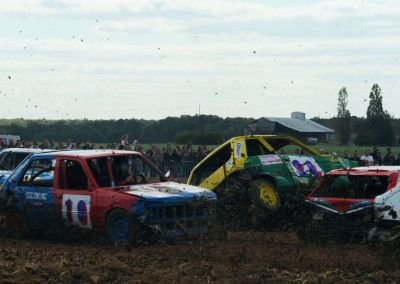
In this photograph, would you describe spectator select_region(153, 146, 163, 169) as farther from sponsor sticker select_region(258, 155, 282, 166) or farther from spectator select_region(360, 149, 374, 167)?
sponsor sticker select_region(258, 155, 282, 166)

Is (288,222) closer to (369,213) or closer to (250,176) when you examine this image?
(250,176)

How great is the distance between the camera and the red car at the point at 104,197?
11305mm

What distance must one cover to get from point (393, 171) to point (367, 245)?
1.18m

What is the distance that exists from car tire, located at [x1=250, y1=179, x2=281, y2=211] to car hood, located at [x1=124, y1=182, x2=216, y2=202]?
258cm

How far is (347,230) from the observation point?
36.5ft

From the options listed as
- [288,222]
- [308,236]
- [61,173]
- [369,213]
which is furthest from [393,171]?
[61,173]

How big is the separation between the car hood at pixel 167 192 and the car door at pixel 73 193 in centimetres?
73

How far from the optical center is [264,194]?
1467 centimetres

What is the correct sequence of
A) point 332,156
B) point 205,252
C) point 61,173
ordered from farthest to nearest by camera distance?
point 332,156, point 61,173, point 205,252

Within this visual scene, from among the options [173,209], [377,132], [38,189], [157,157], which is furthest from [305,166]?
[377,132]

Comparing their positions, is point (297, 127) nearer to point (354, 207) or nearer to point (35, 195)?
point (35, 195)

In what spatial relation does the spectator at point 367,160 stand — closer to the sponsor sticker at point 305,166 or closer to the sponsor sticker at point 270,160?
the sponsor sticker at point 305,166

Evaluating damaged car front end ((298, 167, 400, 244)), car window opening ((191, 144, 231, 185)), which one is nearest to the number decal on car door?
damaged car front end ((298, 167, 400, 244))

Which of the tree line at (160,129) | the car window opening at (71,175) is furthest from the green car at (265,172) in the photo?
the tree line at (160,129)
